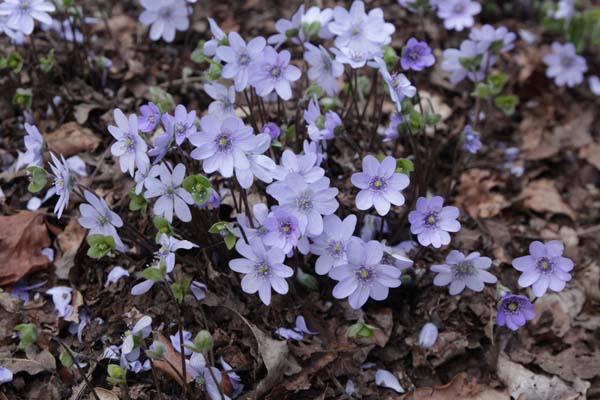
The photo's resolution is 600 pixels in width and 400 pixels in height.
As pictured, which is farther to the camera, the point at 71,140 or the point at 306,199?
the point at 71,140

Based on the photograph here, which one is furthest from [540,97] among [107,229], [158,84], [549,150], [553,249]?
[107,229]

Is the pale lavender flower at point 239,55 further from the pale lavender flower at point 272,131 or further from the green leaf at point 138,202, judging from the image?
the green leaf at point 138,202

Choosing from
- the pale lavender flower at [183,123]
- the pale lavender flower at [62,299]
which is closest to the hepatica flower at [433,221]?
the pale lavender flower at [183,123]

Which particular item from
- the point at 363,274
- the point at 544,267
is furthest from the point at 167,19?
the point at 544,267

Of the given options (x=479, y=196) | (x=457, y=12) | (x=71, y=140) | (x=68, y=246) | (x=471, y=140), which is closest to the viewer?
(x=68, y=246)

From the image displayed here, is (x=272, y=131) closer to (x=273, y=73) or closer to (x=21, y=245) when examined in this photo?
(x=273, y=73)

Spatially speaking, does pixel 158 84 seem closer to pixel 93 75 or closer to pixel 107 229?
pixel 93 75

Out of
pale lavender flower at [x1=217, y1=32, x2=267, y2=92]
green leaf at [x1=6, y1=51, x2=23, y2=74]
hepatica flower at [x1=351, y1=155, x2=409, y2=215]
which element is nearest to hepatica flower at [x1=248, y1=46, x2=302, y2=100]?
pale lavender flower at [x1=217, y1=32, x2=267, y2=92]
